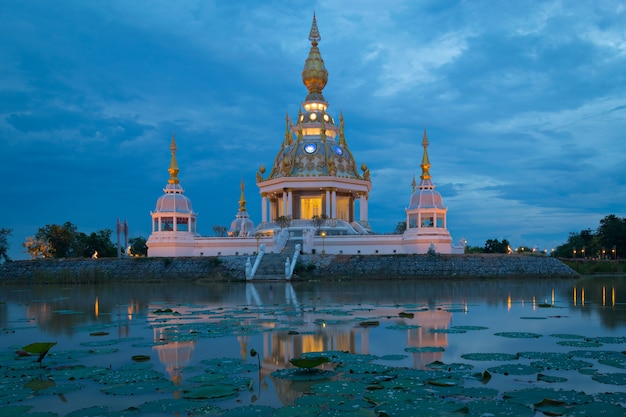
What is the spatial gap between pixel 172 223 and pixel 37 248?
1193 cm

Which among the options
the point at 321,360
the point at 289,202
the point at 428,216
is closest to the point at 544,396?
the point at 321,360

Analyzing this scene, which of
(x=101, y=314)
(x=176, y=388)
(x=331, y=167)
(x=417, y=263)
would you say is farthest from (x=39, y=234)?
(x=176, y=388)

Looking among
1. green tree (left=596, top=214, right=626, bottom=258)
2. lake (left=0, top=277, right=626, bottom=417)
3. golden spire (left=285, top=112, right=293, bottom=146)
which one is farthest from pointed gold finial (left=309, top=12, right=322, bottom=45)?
lake (left=0, top=277, right=626, bottom=417)

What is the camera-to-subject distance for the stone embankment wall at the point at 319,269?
3806 centimetres

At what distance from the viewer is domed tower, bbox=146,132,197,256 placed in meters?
49.2

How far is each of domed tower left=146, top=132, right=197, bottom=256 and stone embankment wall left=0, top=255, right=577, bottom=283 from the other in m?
7.06

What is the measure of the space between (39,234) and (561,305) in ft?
148

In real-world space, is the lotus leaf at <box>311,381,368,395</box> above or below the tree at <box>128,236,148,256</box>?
below

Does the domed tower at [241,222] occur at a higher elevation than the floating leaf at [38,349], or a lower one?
higher

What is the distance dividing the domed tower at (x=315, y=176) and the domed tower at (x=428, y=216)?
664cm

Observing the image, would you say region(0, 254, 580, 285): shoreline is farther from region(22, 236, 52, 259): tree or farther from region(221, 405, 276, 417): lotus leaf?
region(221, 405, 276, 417): lotus leaf

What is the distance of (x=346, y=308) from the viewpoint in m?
18.8

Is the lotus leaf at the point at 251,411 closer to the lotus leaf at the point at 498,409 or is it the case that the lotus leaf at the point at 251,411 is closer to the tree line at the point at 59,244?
the lotus leaf at the point at 498,409

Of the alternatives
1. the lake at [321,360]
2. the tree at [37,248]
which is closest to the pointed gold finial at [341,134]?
the tree at [37,248]
